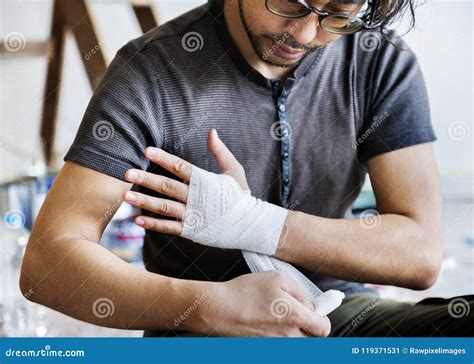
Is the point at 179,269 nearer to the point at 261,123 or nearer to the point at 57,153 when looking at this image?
the point at 261,123

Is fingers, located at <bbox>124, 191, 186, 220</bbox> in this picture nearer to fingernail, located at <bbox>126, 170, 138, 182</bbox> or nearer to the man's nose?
fingernail, located at <bbox>126, 170, 138, 182</bbox>

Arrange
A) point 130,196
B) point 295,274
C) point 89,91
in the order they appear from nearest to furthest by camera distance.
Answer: point 130,196
point 295,274
point 89,91

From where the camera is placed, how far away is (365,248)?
106 centimetres

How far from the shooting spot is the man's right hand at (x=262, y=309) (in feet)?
3.09

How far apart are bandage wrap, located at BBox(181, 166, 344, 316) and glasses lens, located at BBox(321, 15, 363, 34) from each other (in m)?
0.28

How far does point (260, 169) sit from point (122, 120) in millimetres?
252

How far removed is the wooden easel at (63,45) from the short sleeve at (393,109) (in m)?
0.48

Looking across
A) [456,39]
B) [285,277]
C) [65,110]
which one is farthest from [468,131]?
[65,110]

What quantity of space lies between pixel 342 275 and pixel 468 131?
1.82 feet

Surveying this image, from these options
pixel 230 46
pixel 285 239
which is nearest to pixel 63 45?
pixel 230 46

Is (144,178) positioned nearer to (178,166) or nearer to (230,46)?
(178,166)

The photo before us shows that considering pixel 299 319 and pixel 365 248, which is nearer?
pixel 299 319

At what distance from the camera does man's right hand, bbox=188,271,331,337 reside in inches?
37.0

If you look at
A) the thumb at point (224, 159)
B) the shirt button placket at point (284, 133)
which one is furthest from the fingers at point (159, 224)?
the shirt button placket at point (284, 133)
